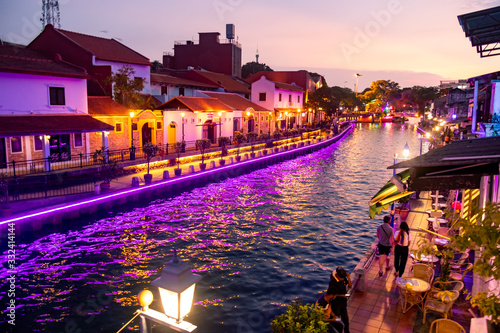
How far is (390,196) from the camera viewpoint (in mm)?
7547

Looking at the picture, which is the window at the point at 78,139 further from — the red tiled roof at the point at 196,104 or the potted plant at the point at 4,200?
the red tiled roof at the point at 196,104

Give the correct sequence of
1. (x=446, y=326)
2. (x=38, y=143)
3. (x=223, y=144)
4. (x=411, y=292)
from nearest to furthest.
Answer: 1. (x=446, y=326)
2. (x=411, y=292)
3. (x=38, y=143)
4. (x=223, y=144)

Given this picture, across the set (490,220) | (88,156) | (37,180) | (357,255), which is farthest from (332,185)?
(490,220)

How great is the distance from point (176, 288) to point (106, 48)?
39.1 meters

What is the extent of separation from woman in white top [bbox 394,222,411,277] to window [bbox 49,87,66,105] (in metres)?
25.1

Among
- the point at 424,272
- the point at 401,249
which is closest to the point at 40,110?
the point at 401,249

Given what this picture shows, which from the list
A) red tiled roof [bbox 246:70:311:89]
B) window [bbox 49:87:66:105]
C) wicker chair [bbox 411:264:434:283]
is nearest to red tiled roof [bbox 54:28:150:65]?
window [bbox 49:87:66:105]

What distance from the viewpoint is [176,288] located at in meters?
4.03

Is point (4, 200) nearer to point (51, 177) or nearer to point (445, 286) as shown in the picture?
point (51, 177)

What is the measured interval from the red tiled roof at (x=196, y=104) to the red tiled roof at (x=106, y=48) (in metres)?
5.86

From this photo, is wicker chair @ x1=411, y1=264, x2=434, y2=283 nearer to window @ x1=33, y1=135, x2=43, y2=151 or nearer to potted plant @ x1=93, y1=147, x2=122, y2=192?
potted plant @ x1=93, y1=147, x2=122, y2=192

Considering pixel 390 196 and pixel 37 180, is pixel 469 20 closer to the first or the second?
pixel 390 196

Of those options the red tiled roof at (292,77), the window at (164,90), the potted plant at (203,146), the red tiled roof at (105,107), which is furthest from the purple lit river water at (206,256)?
the red tiled roof at (292,77)

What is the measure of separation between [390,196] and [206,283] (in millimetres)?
8478
